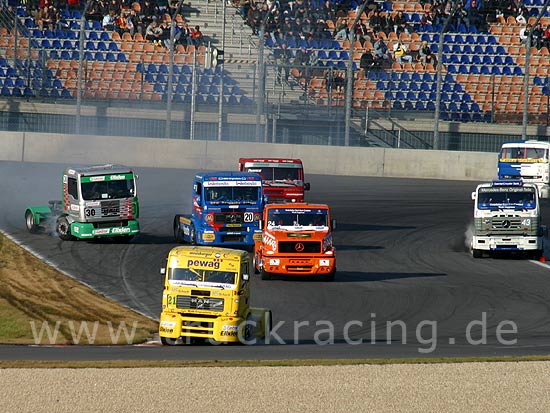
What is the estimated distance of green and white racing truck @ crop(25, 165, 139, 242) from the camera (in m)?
29.0

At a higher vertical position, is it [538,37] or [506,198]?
[538,37]

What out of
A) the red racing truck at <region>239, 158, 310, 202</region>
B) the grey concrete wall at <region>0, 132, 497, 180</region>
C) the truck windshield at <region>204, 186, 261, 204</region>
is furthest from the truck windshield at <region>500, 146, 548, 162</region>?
the truck windshield at <region>204, 186, 261, 204</region>

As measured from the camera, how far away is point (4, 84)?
4509 cm

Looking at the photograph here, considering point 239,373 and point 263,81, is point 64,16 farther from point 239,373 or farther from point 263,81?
point 239,373

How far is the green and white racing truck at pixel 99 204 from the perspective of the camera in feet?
95.2

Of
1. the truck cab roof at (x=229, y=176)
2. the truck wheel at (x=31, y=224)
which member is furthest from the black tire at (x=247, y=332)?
the truck wheel at (x=31, y=224)

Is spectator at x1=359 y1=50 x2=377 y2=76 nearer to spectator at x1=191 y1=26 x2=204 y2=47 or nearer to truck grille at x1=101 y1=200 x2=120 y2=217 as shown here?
spectator at x1=191 y1=26 x2=204 y2=47

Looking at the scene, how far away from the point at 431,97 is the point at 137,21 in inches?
510

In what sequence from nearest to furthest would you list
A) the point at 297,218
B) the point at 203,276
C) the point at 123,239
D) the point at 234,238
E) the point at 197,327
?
the point at 197,327, the point at 203,276, the point at 297,218, the point at 234,238, the point at 123,239

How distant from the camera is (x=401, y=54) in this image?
154 feet

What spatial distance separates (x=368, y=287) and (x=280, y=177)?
31.4 ft

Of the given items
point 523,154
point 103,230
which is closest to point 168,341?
point 103,230

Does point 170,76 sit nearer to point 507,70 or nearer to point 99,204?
point 507,70

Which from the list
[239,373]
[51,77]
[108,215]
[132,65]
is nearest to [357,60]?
[132,65]
